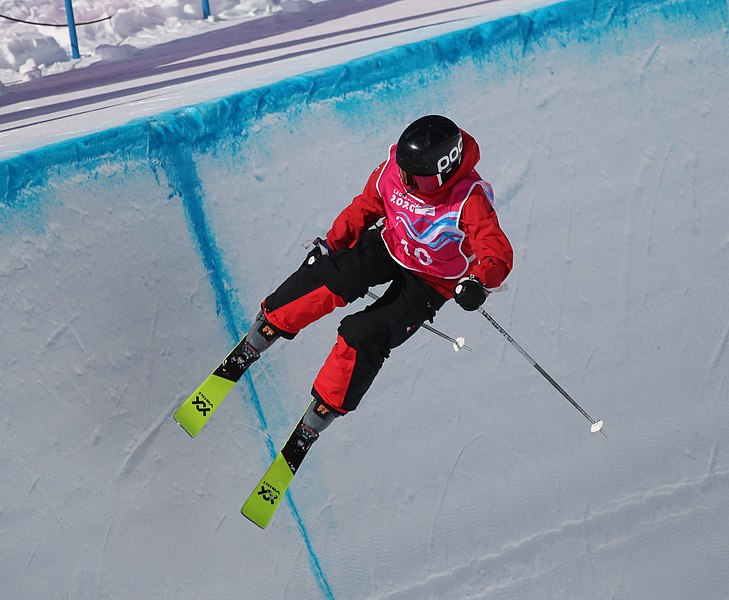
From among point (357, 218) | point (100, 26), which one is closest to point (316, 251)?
point (357, 218)

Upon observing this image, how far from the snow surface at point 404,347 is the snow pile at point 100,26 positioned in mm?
1432

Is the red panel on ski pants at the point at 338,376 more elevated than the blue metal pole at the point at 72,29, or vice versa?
the blue metal pole at the point at 72,29

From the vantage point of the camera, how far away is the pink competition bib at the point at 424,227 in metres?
3.32

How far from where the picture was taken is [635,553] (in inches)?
195

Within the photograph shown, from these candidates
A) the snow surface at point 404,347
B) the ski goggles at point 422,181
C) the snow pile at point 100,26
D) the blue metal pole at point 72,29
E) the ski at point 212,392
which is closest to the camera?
the ski goggles at point 422,181

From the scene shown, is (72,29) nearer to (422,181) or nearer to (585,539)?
(422,181)

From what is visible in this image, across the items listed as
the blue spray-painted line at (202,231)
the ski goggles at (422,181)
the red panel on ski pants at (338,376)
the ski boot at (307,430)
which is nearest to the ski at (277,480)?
the ski boot at (307,430)

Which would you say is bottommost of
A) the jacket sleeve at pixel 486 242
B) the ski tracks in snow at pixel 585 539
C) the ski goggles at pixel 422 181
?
the ski tracks in snow at pixel 585 539

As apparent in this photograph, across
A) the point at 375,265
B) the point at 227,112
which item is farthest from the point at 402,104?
the point at 375,265

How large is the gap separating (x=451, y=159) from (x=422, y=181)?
0.11 meters

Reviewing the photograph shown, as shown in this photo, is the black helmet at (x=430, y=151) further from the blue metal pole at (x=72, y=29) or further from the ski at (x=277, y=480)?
the blue metal pole at (x=72, y=29)

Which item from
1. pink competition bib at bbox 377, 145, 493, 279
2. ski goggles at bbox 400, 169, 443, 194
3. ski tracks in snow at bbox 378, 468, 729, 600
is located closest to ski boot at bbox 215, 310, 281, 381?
pink competition bib at bbox 377, 145, 493, 279

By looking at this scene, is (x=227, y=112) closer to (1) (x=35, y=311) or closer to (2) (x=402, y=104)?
(2) (x=402, y=104)

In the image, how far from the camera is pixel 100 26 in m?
5.93
